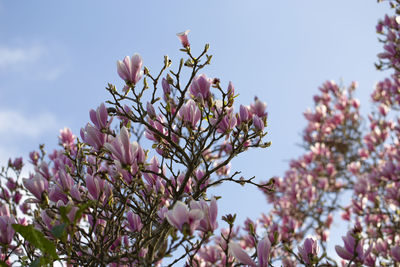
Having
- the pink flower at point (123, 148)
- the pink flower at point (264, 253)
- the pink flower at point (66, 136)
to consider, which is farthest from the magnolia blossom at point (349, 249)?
the pink flower at point (66, 136)

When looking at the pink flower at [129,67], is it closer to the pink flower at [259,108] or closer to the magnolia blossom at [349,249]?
the pink flower at [259,108]

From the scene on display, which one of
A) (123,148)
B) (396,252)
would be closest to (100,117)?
(123,148)

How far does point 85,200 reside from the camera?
6.59ft

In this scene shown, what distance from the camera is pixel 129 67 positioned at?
214cm


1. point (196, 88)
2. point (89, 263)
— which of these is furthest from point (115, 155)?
point (196, 88)

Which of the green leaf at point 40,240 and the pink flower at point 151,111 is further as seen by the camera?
the pink flower at point 151,111

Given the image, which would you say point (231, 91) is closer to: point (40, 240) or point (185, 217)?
point (185, 217)

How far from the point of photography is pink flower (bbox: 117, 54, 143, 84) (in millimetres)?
2135

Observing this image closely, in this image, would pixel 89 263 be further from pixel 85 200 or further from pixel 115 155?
pixel 115 155

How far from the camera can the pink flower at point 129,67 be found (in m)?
2.13

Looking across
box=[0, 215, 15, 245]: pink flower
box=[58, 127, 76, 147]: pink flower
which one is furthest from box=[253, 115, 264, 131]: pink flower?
box=[58, 127, 76, 147]: pink flower

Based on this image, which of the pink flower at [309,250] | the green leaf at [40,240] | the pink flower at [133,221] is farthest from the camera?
the pink flower at [133,221]

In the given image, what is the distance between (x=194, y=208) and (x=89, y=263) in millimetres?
620

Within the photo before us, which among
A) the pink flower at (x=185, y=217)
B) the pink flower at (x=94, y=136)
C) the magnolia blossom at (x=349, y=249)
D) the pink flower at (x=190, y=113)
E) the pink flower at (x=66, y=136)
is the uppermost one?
the pink flower at (x=66, y=136)
